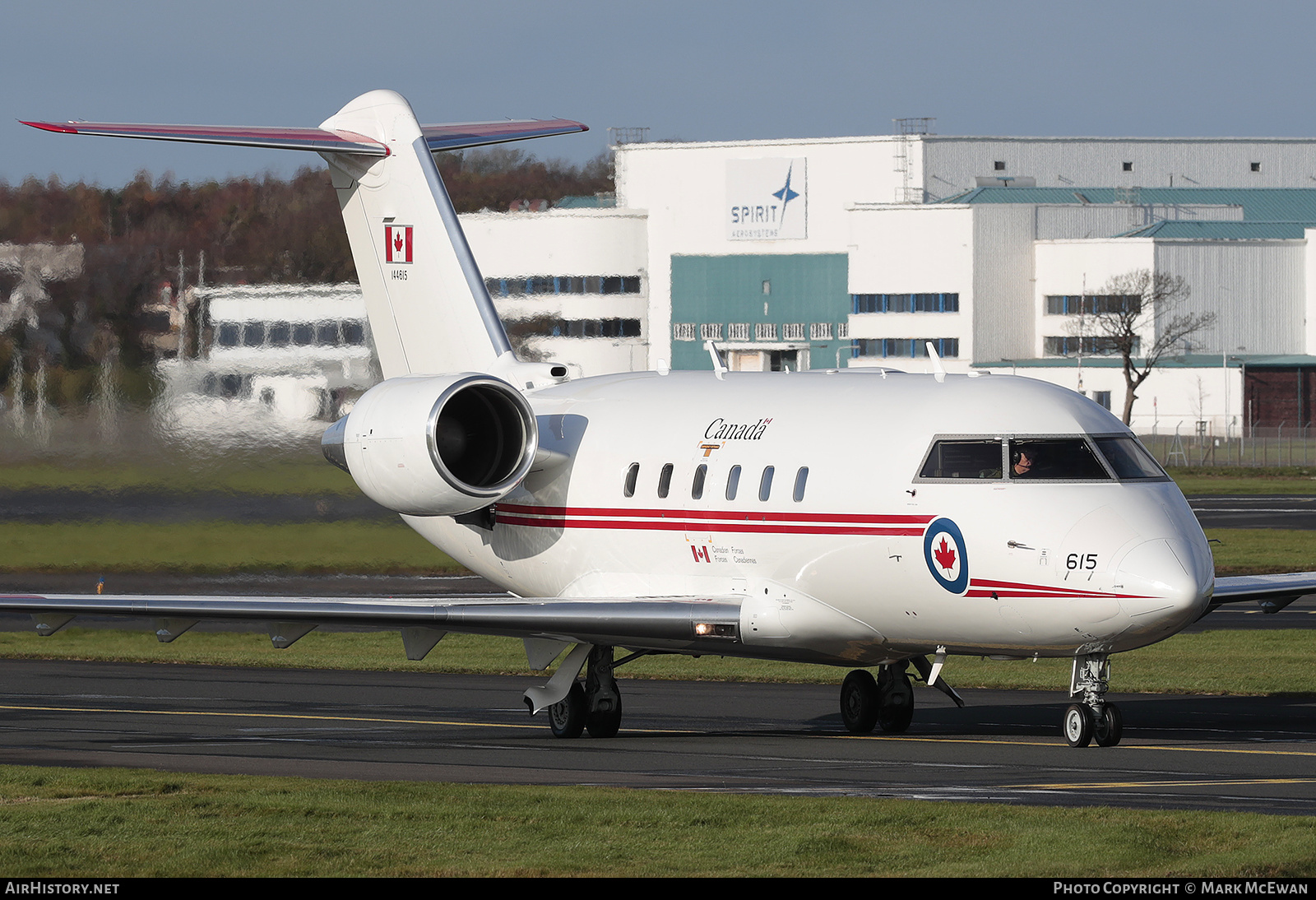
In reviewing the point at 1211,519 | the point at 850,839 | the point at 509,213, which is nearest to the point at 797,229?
the point at 509,213

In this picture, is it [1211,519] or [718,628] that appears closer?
[718,628]

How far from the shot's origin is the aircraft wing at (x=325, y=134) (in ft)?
76.4

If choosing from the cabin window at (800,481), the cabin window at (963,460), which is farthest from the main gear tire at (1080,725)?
the cabin window at (800,481)

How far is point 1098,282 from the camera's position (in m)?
108

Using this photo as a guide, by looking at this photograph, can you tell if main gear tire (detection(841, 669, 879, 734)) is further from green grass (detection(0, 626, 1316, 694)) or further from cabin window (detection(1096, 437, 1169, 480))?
green grass (detection(0, 626, 1316, 694))

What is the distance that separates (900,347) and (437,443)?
89014mm

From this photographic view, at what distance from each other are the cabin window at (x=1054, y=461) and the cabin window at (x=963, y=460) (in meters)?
0.19

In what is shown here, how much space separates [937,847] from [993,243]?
9738 cm

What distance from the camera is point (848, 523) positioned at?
20.1 m

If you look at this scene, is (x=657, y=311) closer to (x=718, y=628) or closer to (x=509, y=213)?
(x=509, y=213)

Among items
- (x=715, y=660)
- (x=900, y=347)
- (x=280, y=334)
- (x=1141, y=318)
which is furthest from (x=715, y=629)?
(x=900, y=347)

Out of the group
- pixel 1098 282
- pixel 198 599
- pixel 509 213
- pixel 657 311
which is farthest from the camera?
pixel 657 311

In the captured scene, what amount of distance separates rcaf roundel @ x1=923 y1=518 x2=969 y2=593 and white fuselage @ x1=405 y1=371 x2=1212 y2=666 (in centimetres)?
2

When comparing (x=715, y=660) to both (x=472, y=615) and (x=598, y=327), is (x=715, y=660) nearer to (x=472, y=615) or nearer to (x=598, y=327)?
(x=472, y=615)
